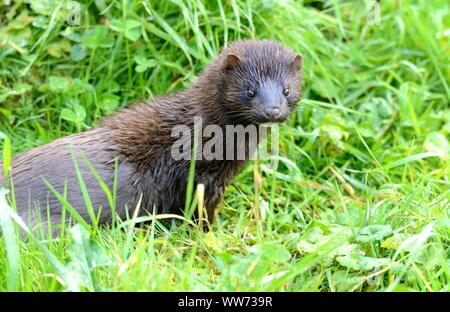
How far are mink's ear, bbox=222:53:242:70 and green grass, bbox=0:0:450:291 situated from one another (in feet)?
2.10

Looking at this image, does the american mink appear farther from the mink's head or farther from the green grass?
the green grass

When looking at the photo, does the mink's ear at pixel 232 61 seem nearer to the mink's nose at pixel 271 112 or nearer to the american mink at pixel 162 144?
the american mink at pixel 162 144

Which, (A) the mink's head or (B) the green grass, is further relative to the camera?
(A) the mink's head

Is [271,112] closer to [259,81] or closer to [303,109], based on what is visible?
[259,81]

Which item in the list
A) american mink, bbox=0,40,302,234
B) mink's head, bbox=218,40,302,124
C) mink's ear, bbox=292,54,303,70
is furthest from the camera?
mink's ear, bbox=292,54,303,70

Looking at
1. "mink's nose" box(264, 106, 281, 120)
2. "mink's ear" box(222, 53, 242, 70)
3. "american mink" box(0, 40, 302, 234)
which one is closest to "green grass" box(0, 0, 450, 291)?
"american mink" box(0, 40, 302, 234)

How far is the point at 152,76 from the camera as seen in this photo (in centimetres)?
556

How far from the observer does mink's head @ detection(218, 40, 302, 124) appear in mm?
4570

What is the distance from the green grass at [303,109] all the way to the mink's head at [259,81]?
39cm

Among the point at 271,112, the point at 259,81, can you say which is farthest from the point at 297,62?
the point at 271,112

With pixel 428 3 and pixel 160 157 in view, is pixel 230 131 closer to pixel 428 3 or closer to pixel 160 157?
pixel 160 157

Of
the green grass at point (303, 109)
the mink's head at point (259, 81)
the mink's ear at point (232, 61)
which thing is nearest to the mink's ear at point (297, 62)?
the mink's head at point (259, 81)
